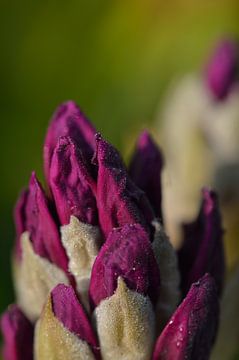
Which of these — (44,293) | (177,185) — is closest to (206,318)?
(44,293)

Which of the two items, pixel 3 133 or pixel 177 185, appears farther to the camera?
pixel 3 133

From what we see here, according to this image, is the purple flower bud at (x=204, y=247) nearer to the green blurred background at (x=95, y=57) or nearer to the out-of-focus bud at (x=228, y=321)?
the out-of-focus bud at (x=228, y=321)

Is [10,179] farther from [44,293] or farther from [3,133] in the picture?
[44,293]

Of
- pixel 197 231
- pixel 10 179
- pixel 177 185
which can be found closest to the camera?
pixel 197 231

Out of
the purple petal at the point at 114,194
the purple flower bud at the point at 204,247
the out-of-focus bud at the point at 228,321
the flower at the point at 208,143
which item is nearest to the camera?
the purple petal at the point at 114,194

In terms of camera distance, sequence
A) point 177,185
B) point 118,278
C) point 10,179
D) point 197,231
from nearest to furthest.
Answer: point 118,278 < point 197,231 < point 177,185 < point 10,179

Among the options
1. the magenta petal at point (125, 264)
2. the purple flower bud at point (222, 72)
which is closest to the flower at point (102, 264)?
the magenta petal at point (125, 264)

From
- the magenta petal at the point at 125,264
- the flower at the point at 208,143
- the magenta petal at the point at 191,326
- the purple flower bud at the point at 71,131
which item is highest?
the flower at the point at 208,143
